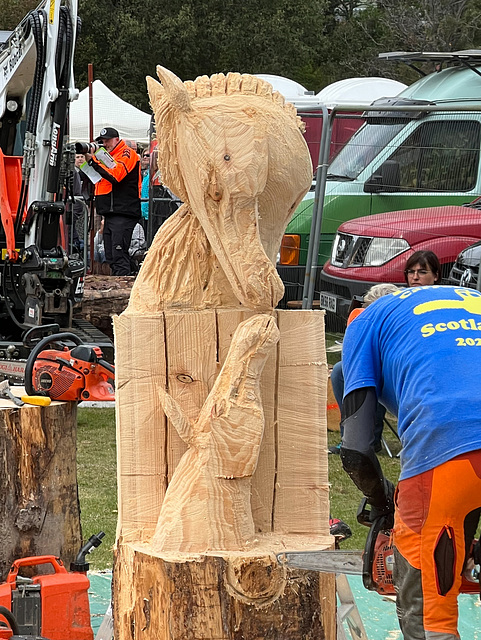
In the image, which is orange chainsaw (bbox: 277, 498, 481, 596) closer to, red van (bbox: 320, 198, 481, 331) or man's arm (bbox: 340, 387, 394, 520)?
man's arm (bbox: 340, 387, 394, 520)

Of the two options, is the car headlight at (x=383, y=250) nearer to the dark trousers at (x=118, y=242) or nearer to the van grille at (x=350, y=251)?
the van grille at (x=350, y=251)

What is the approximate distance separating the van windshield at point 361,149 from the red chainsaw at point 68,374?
492 centimetres

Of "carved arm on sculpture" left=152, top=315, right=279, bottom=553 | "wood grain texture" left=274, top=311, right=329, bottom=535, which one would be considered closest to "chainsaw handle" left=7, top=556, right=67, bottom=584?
"carved arm on sculpture" left=152, top=315, right=279, bottom=553

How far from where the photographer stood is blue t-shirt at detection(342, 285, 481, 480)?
2.77 m

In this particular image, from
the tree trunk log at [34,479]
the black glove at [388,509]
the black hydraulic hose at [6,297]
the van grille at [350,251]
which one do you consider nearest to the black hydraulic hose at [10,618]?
the tree trunk log at [34,479]

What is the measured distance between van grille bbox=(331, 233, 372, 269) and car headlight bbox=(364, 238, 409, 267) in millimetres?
43

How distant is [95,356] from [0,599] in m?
1.34

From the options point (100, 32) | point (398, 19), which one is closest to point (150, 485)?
point (398, 19)

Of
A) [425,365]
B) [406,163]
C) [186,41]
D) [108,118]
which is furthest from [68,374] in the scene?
[186,41]

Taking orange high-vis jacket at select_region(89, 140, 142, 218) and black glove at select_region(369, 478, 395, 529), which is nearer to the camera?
black glove at select_region(369, 478, 395, 529)

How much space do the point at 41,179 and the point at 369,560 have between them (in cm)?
555

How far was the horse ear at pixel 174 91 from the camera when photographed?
292cm

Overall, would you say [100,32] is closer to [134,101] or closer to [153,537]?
[134,101]

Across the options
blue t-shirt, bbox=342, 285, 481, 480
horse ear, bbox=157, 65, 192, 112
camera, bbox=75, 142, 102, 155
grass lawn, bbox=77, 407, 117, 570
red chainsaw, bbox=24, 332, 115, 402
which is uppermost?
camera, bbox=75, 142, 102, 155
